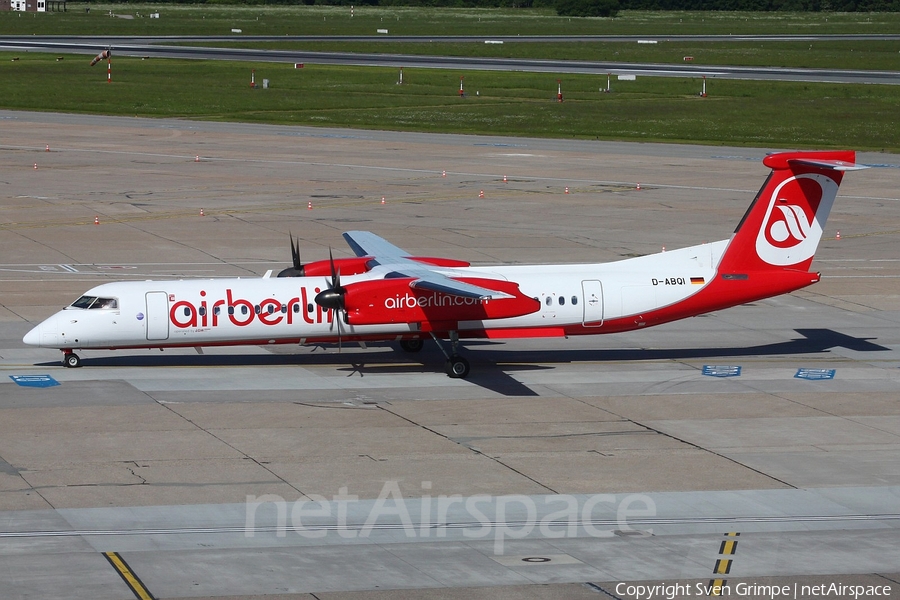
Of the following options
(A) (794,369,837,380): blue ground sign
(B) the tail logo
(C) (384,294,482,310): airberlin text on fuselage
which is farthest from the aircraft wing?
(A) (794,369,837,380): blue ground sign

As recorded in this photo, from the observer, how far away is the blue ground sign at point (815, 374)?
97.6 ft

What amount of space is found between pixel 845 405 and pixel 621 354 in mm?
6830

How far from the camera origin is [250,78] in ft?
345

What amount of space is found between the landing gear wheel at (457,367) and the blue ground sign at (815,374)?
8333 mm

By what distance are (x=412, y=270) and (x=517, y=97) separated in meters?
68.0

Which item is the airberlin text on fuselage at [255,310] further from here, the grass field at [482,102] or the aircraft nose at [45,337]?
the grass field at [482,102]

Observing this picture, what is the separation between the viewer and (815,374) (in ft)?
98.3

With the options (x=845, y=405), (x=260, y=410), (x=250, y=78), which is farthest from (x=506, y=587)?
(x=250, y=78)

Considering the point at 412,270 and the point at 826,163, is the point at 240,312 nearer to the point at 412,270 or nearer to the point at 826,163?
the point at 412,270

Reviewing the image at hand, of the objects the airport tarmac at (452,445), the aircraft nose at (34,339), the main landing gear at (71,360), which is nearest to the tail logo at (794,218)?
the airport tarmac at (452,445)

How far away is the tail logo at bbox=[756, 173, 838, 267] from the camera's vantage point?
3106cm

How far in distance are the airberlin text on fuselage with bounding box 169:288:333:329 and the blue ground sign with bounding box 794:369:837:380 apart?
12.0 m

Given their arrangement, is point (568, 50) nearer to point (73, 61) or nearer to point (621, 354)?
point (73, 61)

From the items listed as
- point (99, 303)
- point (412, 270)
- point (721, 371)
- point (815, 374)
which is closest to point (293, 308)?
point (412, 270)
